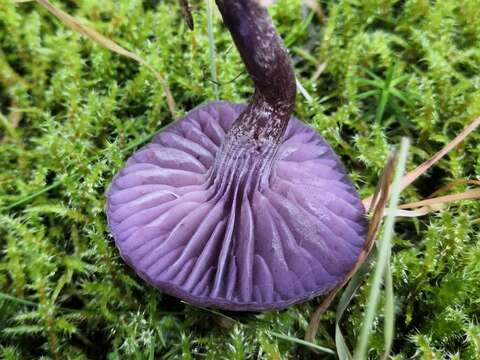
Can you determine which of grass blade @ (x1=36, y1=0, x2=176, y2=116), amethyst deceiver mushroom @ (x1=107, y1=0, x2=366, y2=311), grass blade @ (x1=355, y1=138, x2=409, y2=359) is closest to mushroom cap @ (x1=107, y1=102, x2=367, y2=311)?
amethyst deceiver mushroom @ (x1=107, y1=0, x2=366, y2=311)

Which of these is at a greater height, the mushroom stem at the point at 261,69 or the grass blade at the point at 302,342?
the mushroom stem at the point at 261,69

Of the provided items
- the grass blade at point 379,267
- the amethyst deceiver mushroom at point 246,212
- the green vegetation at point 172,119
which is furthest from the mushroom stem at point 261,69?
the green vegetation at point 172,119

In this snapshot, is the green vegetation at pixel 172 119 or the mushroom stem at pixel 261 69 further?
the green vegetation at pixel 172 119

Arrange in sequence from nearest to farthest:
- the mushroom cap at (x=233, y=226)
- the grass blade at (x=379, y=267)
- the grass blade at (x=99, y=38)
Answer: the grass blade at (x=379, y=267)
the mushroom cap at (x=233, y=226)
the grass blade at (x=99, y=38)

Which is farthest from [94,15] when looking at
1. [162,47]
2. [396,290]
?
[396,290]

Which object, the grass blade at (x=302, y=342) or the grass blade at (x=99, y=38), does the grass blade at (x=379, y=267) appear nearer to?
the grass blade at (x=302, y=342)

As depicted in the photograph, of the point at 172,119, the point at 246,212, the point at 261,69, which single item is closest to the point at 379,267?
the point at 246,212

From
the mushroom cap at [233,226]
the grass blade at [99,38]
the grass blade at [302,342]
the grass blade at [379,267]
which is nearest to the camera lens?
the grass blade at [379,267]

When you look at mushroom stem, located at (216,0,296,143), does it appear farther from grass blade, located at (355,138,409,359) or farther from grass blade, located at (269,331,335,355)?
grass blade, located at (269,331,335,355)

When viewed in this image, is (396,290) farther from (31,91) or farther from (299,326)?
(31,91)
